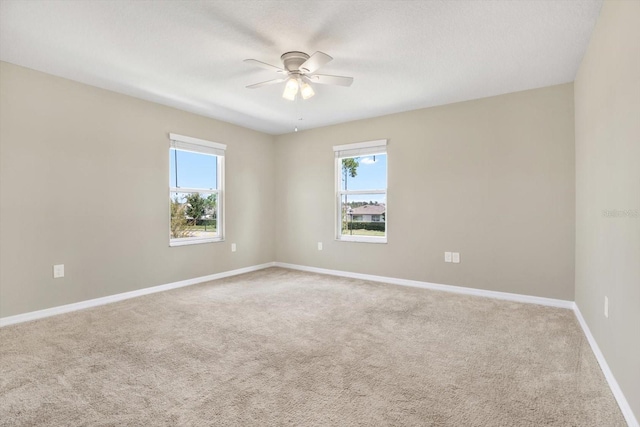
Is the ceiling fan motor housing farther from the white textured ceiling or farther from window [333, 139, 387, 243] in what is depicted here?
window [333, 139, 387, 243]

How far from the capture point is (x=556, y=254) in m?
3.53

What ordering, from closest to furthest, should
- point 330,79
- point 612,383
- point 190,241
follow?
point 612,383 < point 330,79 < point 190,241

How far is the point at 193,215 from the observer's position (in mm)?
4723

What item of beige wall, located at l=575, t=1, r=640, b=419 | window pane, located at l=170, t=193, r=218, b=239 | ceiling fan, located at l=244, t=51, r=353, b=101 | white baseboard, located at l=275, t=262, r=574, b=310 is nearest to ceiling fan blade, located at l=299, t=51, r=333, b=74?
ceiling fan, located at l=244, t=51, r=353, b=101

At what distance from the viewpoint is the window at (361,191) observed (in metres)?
4.86

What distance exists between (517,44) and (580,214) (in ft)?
5.64

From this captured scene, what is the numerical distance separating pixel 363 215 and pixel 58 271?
12.6 feet

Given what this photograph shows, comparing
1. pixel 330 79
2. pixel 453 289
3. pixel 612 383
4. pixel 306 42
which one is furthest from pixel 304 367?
pixel 453 289

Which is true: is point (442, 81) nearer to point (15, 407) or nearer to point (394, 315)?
point (394, 315)

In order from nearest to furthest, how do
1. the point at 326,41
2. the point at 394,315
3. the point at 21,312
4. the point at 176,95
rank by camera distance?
the point at 326,41 < the point at 21,312 < the point at 394,315 < the point at 176,95

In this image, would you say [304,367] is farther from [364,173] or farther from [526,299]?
[364,173]

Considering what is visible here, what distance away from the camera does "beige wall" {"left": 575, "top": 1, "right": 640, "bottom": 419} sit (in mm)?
1584

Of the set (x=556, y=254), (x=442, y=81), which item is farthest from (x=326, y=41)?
(x=556, y=254)

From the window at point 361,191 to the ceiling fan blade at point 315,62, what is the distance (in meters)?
2.18
